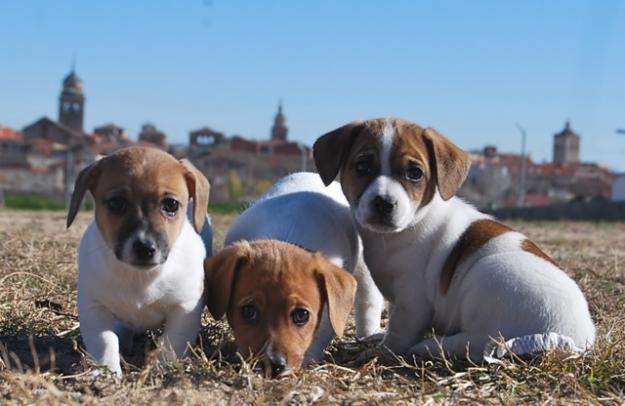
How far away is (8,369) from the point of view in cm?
460

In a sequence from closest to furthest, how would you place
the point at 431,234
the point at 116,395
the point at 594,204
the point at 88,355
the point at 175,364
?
the point at 116,395
the point at 175,364
the point at 88,355
the point at 431,234
the point at 594,204

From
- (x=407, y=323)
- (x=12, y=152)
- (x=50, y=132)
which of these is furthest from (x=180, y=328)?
(x=50, y=132)

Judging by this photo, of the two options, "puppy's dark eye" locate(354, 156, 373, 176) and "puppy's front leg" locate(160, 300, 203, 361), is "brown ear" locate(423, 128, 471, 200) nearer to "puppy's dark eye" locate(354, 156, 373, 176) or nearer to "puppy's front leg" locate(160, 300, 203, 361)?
"puppy's dark eye" locate(354, 156, 373, 176)

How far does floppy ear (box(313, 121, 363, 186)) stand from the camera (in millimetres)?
6250

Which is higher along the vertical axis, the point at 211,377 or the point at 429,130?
the point at 429,130

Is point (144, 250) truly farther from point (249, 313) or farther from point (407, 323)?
point (407, 323)

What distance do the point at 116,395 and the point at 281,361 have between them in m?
0.89

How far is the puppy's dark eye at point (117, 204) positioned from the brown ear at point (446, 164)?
2.27 meters

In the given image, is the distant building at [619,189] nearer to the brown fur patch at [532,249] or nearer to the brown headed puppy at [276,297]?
the brown fur patch at [532,249]

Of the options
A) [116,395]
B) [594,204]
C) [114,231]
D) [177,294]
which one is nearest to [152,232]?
[114,231]

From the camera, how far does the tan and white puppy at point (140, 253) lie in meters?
4.79

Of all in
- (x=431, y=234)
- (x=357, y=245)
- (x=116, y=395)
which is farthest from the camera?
(x=357, y=245)

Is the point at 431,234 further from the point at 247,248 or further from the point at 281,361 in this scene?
the point at 281,361

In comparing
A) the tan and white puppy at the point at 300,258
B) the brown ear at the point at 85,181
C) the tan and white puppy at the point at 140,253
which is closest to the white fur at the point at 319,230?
the tan and white puppy at the point at 300,258
